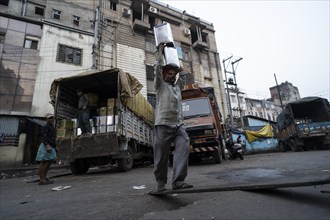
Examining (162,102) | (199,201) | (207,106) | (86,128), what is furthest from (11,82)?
(199,201)

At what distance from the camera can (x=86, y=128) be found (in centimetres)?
694

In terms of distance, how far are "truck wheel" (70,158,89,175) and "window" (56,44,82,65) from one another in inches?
453

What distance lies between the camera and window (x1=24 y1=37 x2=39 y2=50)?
15250 mm

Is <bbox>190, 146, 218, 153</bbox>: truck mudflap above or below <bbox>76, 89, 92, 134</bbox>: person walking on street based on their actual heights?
below

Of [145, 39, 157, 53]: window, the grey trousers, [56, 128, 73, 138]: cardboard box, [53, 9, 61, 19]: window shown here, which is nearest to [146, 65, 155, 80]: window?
[145, 39, 157, 53]: window

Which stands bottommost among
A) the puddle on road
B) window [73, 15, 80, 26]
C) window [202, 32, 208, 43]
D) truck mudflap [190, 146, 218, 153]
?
the puddle on road

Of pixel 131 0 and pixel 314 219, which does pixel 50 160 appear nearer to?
pixel 314 219

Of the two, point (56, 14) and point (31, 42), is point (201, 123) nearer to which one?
point (31, 42)

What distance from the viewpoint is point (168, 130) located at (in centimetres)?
284

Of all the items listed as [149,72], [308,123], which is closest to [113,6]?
[149,72]

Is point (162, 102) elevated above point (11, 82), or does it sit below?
below

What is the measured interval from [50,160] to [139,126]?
3855 millimetres

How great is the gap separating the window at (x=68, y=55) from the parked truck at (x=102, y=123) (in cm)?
938

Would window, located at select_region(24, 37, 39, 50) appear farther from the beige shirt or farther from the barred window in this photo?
the beige shirt
